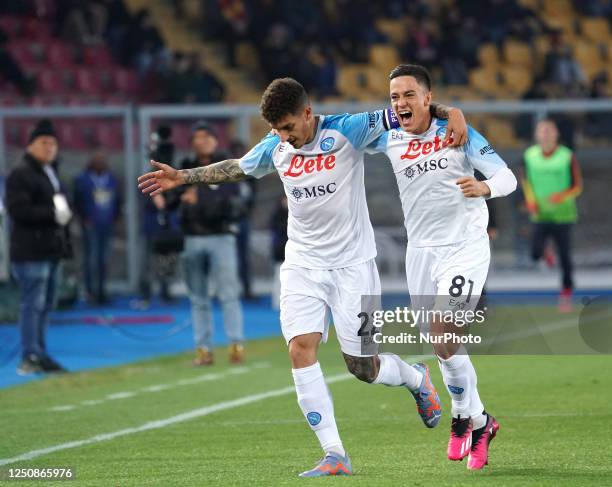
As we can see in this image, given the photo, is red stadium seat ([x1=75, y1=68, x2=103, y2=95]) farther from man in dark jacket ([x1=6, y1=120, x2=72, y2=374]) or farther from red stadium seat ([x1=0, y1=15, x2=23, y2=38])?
man in dark jacket ([x1=6, y1=120, x2=72, y2=374])

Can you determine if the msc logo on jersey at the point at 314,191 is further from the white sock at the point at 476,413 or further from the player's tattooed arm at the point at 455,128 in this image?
the white sock at the point at 476,413

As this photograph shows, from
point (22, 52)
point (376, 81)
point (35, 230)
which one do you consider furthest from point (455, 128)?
point (376, 81)

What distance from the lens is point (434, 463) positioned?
7.75 m

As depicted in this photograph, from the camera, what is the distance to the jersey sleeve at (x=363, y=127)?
765cm

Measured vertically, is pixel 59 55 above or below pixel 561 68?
above

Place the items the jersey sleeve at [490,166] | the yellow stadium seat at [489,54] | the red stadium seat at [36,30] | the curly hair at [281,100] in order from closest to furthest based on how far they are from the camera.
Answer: the curly hair at [281,100] < the jersey sleeve at [490,166] < the red stadium seat at [36,30] < the yellow stadium seat at [489,54]

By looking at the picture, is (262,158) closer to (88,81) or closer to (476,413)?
(476,413)

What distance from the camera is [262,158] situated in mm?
7723

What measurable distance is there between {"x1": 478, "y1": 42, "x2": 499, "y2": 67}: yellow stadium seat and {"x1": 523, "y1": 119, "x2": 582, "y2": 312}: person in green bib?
10347mm

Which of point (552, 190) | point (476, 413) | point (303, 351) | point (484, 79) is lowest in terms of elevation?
point (476, 413)

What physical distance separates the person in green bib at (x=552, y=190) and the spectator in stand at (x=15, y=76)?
389 inches

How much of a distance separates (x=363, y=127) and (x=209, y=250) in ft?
19.5

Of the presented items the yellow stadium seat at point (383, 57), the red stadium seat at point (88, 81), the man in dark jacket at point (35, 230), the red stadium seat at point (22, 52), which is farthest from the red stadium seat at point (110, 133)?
the man in dark jacket at point (35, 230)

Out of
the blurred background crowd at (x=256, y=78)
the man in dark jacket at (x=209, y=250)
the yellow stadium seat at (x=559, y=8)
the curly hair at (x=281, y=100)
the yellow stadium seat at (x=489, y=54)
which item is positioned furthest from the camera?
the yellow stadium seat at (x=559, y=8)
